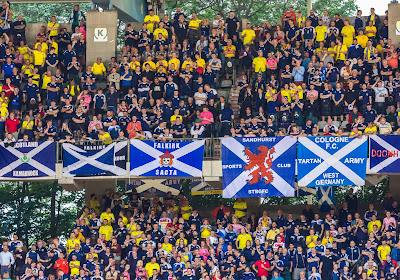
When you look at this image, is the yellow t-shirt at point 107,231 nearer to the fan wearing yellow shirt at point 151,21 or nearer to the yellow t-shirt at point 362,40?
the fan wearing yellow shirt at point 151,21

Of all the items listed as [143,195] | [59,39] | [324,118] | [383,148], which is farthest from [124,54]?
[383,148]

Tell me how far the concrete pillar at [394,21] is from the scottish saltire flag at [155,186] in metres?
9.12

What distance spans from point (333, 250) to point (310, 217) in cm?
276

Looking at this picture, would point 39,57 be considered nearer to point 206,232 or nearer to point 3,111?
point 3,111

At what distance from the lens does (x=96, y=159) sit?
33062 mm

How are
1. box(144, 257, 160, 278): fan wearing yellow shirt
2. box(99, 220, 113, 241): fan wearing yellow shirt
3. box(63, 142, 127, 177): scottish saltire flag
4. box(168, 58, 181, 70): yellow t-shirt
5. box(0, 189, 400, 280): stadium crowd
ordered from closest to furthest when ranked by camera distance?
box(0, 189, 400, 280): stadium crowd → box(144, 257, 160, 278): fan wearing yellow shirt → box(63, 142, 127, 177): scottish saltire flag → box(99, 220, 113, 241): fan wearing yellow shirt → box(168, 58, 181, 70): yellow t-shirt

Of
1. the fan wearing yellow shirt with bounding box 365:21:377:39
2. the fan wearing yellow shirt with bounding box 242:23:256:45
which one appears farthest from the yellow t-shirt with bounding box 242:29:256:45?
the fan wearing yellow shirt with bounding box 365:21:377:39

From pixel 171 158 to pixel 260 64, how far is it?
5308 millimetres

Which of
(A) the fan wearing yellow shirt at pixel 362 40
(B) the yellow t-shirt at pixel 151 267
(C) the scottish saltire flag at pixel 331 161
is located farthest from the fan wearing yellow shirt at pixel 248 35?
(B) the yellow t-shirt at pixel 151 267

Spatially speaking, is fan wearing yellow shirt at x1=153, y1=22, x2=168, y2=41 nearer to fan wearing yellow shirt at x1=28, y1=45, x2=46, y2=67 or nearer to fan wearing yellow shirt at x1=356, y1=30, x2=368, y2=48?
fan wearing yellow shirt at x1=28, y1=45, x2=46, y2=67

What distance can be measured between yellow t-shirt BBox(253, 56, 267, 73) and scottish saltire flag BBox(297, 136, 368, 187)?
4.29m

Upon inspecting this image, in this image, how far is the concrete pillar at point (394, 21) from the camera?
36625 millimetres

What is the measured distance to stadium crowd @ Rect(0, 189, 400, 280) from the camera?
3119cm

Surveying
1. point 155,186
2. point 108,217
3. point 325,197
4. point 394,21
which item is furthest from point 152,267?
point 394,21
